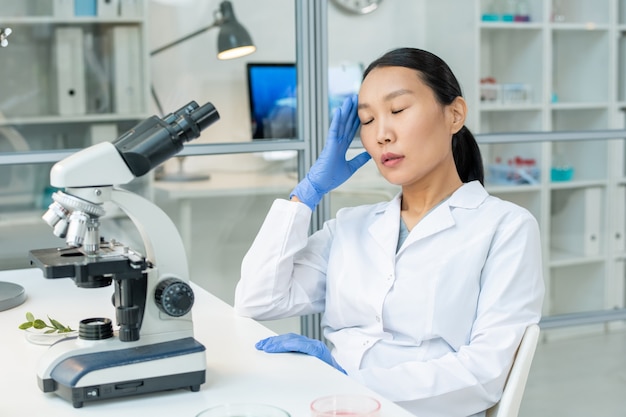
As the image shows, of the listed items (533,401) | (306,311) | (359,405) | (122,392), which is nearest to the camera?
(359,405)

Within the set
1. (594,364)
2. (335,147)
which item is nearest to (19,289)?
(335,147)

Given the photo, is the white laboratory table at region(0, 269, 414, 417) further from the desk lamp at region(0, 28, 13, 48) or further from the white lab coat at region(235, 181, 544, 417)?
the desk lamp at region(0, 28, 13, 48)

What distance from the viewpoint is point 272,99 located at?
9.62 ft

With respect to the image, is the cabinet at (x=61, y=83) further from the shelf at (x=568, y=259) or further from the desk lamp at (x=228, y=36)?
the shelf at (x=568, y=259)

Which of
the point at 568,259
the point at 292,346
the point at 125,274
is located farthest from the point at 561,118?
the point at 125,274

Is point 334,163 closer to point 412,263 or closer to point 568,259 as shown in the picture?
point 412,263

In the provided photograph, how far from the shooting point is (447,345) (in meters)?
1.54

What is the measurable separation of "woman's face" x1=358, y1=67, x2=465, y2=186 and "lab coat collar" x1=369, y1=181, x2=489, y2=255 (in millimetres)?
74

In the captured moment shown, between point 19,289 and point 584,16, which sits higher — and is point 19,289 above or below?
below

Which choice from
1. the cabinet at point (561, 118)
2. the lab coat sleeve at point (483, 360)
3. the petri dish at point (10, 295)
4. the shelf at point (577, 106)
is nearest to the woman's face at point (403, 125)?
the lab coat sleeve at point (483, 360)

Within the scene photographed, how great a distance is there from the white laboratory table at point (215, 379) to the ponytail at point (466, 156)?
53 centimetres

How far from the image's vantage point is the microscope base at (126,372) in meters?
1.15

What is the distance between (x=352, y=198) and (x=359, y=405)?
1.98 metres

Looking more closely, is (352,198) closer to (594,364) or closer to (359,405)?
(594,364)
